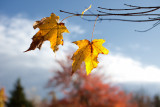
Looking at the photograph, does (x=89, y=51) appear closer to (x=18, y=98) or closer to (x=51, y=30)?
(x=51, y=30)

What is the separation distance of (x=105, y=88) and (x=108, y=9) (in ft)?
31.3

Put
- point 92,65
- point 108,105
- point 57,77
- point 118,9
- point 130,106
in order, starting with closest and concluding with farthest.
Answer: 1. point 118,9
2. point 92,65
3. point 108,105
4. point 130,106
5. point 57,77

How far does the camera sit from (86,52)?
2.61ft

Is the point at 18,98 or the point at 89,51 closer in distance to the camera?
the point at 89,51

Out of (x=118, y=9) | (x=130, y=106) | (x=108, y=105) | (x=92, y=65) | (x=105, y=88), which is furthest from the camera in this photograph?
(x=130, y=106)

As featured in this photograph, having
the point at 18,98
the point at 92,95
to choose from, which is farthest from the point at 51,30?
the point at 18,98

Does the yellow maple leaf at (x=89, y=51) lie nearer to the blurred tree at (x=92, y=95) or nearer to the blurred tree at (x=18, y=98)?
the blurred tree at (x=92, y=95)

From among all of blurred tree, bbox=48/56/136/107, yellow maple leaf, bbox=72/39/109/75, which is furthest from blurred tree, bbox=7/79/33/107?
yellow maple leaf, bbox=72/39/109/75

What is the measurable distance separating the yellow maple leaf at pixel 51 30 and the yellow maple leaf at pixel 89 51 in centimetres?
8

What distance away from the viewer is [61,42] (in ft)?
2.51

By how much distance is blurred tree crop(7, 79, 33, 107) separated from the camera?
12391 mm

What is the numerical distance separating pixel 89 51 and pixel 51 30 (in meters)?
0.20

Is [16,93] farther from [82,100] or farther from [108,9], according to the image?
[108,9]

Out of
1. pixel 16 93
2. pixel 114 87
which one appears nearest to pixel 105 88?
pixel 114 87
